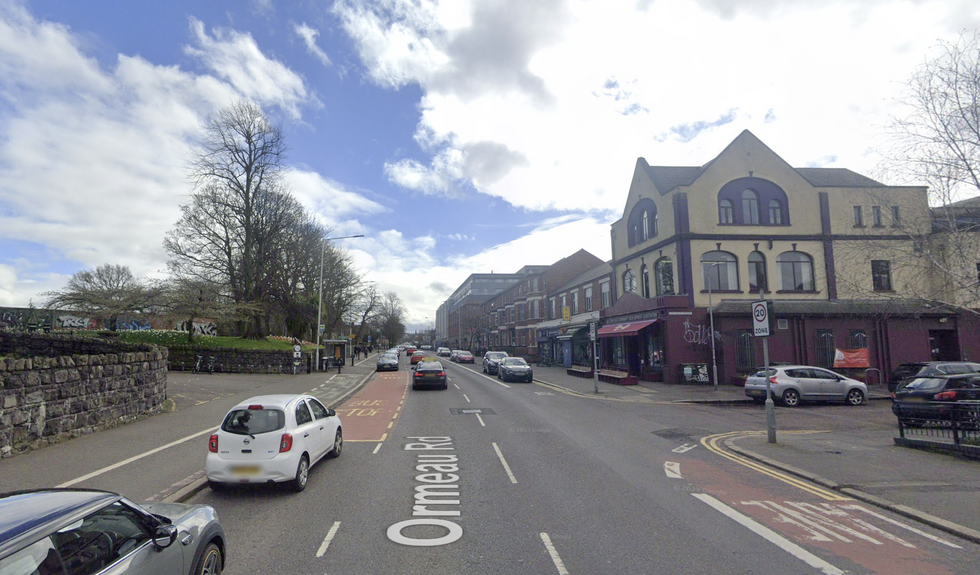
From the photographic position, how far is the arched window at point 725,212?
3078 cm

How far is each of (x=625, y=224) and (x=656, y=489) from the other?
3093 cm

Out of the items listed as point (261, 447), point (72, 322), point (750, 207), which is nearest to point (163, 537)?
point (261, 447)

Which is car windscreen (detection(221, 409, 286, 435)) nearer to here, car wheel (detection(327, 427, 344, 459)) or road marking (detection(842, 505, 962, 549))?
car wheel (detection(327, 427, 344, 459))

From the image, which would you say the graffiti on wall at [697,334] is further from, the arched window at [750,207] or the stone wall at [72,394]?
the stone wall at [72,394]

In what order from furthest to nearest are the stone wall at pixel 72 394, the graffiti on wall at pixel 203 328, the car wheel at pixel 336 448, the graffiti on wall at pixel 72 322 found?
1. the graffiti on wall at pixel 203 328
2. the graffiti on wall at pixel 72 322
3. the car wheel at pixel 336 448
4. the stone wall at pixel 72 394

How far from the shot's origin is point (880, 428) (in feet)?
48.7

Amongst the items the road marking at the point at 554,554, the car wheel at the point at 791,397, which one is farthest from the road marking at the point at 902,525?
the car wheel at the point at 791,397

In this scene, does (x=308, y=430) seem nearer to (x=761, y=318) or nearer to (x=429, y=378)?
(x=761, y=318)

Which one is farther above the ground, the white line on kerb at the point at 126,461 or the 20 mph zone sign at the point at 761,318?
the 20 mph zone sign at the point at 761,318

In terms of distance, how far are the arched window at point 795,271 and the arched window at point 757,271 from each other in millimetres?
933

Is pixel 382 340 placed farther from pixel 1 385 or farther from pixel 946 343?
pixel 1 385

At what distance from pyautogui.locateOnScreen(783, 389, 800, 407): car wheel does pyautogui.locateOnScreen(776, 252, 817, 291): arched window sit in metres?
12.2

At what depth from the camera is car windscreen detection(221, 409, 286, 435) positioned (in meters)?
7.89

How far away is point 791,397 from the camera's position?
2034 cm
